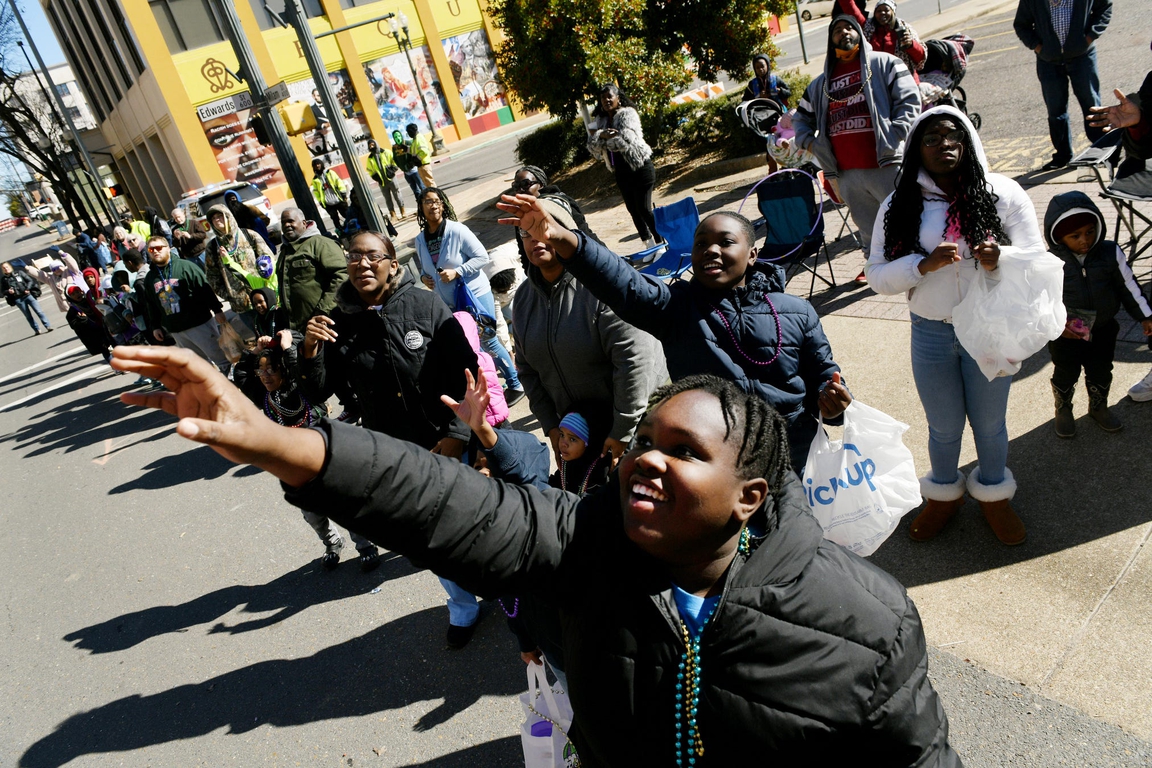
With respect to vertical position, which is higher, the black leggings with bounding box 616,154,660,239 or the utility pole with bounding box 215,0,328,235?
the utility pole with bounding box 215,0,328,235

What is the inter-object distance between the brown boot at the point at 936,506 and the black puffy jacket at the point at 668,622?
7.12ft

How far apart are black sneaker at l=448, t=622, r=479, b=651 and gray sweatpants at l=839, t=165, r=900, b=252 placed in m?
3.64

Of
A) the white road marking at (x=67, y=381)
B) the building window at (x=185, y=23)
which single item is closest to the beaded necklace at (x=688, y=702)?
the white road marking at (x=67, y=381)

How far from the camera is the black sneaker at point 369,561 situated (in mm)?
4875

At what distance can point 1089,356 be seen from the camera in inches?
147

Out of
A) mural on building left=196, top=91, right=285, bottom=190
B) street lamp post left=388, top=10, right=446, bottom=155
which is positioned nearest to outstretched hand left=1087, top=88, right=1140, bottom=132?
street lamp post left=388, top=10, right=446, bottom=155

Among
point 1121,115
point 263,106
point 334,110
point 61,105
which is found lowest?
point 1121,115

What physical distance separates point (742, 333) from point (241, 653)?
142 inches

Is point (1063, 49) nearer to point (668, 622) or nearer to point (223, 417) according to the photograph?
point (668, 622)

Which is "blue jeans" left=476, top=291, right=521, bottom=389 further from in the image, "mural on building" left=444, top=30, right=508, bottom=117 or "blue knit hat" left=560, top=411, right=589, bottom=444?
"mural on building" left=444, top=30, right=508, bottom=117

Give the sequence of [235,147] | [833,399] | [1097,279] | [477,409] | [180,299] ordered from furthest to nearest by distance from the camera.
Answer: [235,147] < [180,299] < [1097,279] < [833,399] < [477,409]

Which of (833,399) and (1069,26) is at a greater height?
(1069,26)

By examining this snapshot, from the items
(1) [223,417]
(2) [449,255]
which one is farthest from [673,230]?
(1) [223,417]

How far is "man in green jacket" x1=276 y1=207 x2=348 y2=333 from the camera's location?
583 cm
